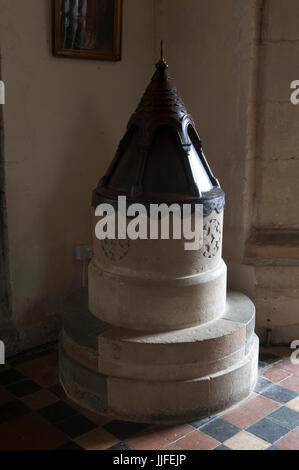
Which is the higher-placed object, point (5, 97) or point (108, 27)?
point (108, 27)

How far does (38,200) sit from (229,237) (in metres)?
1.51

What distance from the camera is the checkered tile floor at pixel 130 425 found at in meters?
3.08

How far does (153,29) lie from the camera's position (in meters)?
4.61

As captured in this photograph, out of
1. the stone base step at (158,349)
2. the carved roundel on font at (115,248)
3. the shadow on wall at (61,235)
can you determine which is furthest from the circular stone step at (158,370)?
the shadow on wall at (61,235)

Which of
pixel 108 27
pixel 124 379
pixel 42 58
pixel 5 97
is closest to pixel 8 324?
pixel 124 379

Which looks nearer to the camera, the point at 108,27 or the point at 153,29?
the point at 108,27

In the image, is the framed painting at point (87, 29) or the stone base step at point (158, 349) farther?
the framed painting at point (87, 29)

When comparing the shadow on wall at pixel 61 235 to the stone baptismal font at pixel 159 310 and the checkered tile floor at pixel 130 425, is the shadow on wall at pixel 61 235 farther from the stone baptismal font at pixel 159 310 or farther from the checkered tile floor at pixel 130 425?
the stone baptismal font at pixel 159 310

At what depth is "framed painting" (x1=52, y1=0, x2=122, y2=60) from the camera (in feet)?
13.1

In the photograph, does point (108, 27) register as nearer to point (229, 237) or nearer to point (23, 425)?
point (229, 237)

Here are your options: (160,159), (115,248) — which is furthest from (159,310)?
(160,159)

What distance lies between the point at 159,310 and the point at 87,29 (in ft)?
7.26

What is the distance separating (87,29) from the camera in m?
4.14

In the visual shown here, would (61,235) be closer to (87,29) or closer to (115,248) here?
(115,248)
